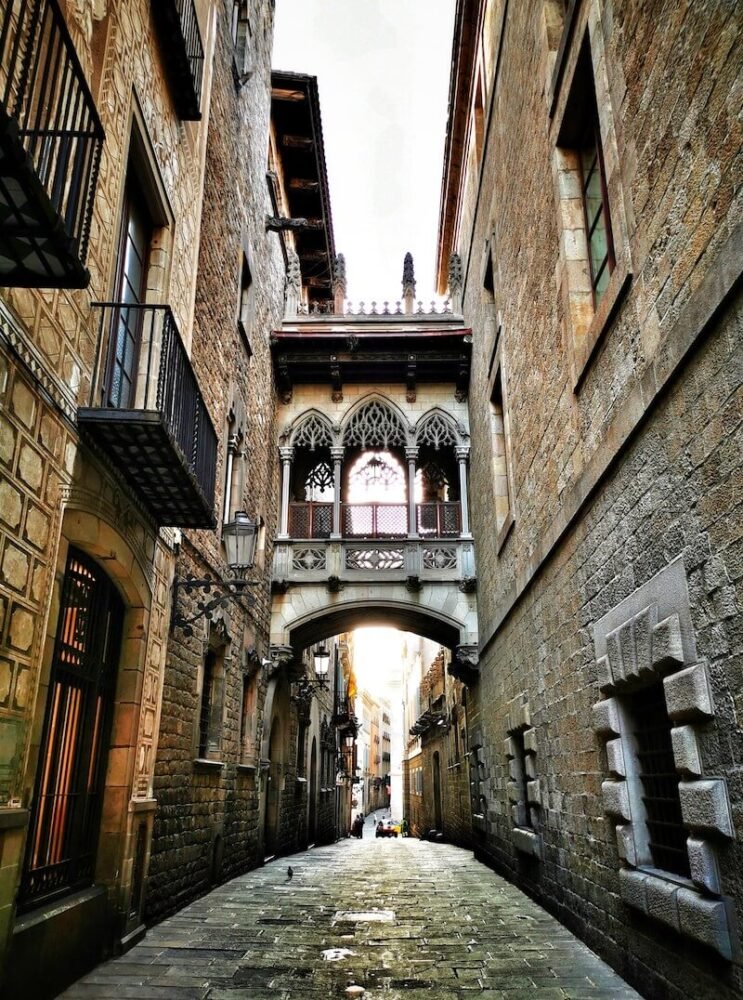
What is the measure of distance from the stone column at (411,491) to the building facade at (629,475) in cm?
501

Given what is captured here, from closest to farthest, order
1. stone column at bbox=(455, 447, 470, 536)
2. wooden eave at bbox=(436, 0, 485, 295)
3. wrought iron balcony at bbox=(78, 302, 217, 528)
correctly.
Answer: wrought iron balcony at bbox=(78, 302, 217, 528) → wooden eave at bbox=(436, 0, 485, 295) → stone column at bbox=(455, 447, 470, 536)

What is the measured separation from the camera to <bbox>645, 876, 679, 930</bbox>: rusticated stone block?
12.3 feet

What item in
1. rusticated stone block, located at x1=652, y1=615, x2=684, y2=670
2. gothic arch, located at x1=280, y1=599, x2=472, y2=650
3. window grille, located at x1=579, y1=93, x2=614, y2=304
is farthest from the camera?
gothic arch, located at x1=280, y1=599, x2=472, y2=650

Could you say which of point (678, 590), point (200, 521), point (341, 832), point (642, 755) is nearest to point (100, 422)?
point (200, 521)

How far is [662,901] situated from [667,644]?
55.3 inches

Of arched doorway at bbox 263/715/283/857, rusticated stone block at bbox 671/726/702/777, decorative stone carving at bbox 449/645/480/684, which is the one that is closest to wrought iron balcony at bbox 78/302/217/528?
rusticated stone block at bbox 671/726/702/777

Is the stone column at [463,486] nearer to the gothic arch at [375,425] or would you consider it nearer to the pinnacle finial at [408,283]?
the gothic arch at [375,425]

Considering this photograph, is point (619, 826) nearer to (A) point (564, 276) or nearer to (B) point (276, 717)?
(A) point (564, 276)

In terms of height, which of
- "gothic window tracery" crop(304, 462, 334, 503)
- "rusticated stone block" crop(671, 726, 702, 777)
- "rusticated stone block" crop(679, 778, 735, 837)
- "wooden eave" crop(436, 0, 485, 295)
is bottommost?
"rusticated stone block" crop(679, 778, 735, 837)

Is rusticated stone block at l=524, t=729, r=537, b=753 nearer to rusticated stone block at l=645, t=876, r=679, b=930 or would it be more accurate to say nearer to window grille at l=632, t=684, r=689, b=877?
window grille at l=632, t=684, r=689, b=877

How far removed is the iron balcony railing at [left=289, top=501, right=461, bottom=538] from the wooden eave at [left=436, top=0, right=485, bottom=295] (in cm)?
712

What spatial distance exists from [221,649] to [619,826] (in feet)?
20.2

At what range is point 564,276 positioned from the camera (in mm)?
6004

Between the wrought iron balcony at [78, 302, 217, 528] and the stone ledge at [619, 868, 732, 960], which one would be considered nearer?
the stone ledge at [619, 868, 732, 960]
